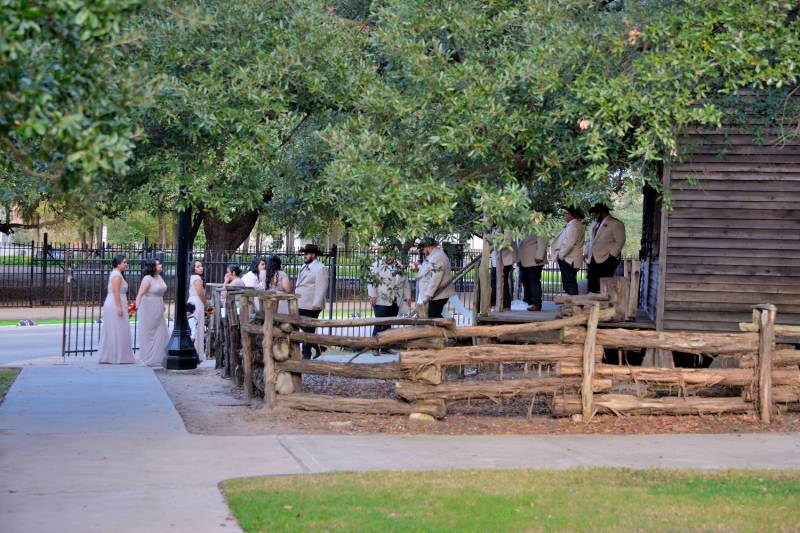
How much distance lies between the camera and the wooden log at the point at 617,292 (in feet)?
35.8

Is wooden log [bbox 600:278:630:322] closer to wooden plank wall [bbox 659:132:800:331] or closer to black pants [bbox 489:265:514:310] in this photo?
wooden plank wall [bbox 659:132:800:331]

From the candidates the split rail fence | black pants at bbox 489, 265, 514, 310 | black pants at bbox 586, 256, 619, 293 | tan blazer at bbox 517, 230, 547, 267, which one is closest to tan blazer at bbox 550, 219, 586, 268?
tan blazer at bbox 517, 230, 547, 267

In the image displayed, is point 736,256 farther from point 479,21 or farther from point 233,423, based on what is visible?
point 233,423

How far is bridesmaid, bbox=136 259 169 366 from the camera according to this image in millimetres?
12602

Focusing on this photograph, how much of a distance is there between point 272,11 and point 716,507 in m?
7.13

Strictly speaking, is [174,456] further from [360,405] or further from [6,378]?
[6,378]

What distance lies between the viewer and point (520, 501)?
5.39m

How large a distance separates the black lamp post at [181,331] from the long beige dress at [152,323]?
1.76 feet

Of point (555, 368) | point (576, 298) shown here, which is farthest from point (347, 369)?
point (576, 298)

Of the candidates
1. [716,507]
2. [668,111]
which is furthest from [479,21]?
[716,507]

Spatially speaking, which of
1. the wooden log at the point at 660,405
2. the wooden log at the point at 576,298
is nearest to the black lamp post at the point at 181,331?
the wooden log at the point at 576,298

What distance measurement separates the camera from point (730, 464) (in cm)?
679

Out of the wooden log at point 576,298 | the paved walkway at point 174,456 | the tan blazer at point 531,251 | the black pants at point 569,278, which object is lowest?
the paved walkway at point 174,456

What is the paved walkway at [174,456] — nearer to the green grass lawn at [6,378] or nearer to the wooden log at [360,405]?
the green grass lawn at [6,378]
